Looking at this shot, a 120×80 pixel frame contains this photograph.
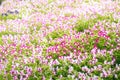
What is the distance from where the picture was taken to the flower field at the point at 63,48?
745 centimetres

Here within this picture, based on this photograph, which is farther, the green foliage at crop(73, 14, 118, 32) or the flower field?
the green foliage at crop(73, 14, 118, 32)

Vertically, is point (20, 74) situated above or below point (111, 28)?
below

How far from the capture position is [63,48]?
8.66m

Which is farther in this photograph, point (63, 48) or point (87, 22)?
point (87, 22)

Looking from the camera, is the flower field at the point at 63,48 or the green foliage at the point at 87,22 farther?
the green foliage at the point at 87,22

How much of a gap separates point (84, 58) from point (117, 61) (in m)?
0.92

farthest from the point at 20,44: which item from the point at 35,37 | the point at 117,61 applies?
the point at 117,61

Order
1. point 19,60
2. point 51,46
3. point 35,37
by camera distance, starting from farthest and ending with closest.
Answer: point 35,37 < point 51,46 < point 19,60

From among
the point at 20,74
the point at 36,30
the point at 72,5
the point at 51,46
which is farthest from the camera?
the point at 72,5

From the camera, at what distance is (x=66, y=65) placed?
7.69 meters

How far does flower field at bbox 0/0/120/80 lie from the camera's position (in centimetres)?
745

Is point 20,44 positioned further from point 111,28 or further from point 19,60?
point 111,28

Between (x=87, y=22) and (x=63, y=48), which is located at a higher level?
(x=87, y=22)

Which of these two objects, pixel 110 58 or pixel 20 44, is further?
pixel 20 44
